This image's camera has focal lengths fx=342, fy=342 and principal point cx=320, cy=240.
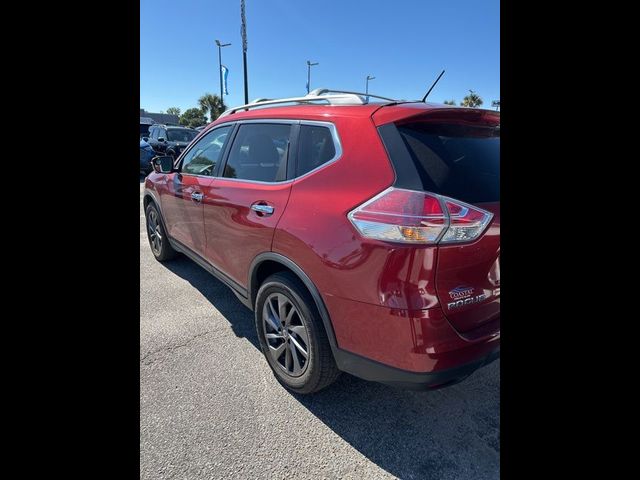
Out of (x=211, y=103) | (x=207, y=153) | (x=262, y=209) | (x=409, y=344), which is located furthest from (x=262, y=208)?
(x=211, y=103)

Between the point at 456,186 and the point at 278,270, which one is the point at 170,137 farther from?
Result: the point at 456,186

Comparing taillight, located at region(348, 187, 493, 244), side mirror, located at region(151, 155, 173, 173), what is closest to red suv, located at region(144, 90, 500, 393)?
taillight, located at region(348, 187, 493, 244)

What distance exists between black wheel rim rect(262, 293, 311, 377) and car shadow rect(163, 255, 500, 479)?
233 millimetres

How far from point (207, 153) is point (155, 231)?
6.02ft

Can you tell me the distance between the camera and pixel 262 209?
230 centimetres

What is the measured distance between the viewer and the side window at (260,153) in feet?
7.72

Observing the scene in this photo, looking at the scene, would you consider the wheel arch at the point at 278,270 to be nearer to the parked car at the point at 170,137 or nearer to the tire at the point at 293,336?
the tire at the point at 293,336

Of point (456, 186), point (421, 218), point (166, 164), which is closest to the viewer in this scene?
point (421, 218)

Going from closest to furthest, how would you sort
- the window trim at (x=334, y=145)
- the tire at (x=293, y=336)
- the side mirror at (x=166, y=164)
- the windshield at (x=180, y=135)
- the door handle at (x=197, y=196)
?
the window trim at (x=334, y=145), the tire at (x=293, y=336), the door handle at (x=197, y=196), the side mirror at (x=166, y=164), the windshield at (x=180, y=135)

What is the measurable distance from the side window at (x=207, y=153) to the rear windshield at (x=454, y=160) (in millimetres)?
1953

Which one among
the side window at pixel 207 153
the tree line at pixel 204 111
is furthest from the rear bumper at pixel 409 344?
the tree line at pixel 204 111
